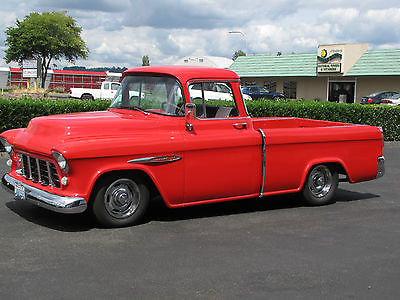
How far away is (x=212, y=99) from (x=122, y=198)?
1685mm

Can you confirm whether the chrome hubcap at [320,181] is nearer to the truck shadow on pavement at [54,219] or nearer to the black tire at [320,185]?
the black tire at [320,185]

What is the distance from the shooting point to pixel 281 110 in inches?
654

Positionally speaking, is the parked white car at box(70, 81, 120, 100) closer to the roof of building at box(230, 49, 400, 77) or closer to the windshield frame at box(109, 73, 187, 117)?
the roof of building at box(230, 49, 400, 77)

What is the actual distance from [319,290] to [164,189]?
252 cm

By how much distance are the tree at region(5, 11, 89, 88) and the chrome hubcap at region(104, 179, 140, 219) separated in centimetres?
4847

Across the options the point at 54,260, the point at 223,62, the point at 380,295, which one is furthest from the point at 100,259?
the point at 223,62

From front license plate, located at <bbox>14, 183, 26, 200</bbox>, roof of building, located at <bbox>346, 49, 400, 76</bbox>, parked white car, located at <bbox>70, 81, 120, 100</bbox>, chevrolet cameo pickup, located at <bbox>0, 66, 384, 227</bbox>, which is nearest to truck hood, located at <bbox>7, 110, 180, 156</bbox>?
chevrolet cameo pickup, located at <bbox>0, 66, 384, 227</bbox>

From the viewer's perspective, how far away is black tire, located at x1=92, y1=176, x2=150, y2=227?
623cm

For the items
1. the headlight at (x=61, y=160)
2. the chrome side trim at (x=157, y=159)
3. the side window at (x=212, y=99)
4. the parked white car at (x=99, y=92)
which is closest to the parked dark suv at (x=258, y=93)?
the parked white car at (x=99, y=92)

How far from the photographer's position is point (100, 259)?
17.4 ft

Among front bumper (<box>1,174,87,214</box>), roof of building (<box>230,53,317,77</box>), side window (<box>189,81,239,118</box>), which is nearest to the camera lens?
front bumper (<box>1,174,87,214</box>)

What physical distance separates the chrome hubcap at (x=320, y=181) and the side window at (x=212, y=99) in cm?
159

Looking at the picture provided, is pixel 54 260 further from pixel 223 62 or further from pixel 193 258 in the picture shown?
pixel 223 62

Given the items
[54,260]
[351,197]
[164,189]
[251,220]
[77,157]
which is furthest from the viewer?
[351,197]
